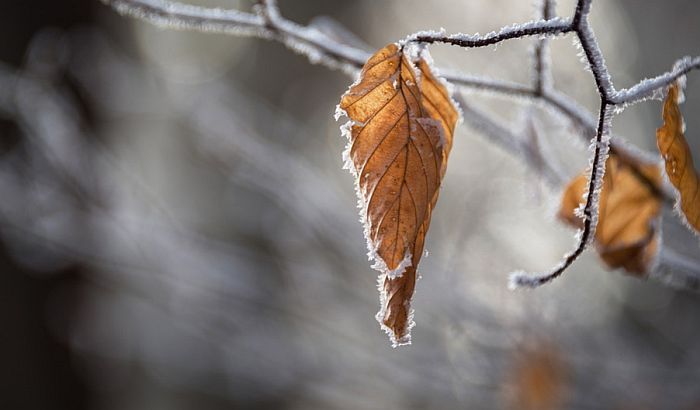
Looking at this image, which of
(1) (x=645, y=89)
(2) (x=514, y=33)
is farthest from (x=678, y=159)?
(2) (x=514, y=33)

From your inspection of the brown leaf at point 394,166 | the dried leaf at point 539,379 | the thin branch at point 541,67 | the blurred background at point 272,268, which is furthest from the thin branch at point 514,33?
the dried leaf at point 539,379

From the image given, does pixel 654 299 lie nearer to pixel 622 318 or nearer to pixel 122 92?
pixel 622 318

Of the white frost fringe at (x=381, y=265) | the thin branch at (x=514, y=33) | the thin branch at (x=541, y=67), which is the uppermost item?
the thin branch at (x=541, y=67)

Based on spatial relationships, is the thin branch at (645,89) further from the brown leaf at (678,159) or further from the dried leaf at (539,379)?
the dried leaf at (539,379)

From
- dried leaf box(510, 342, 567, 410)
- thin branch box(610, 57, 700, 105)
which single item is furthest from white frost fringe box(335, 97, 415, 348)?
dried leaf box(510, 342, 567, 410)

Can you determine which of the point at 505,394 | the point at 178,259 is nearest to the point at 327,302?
the point at 178,259
